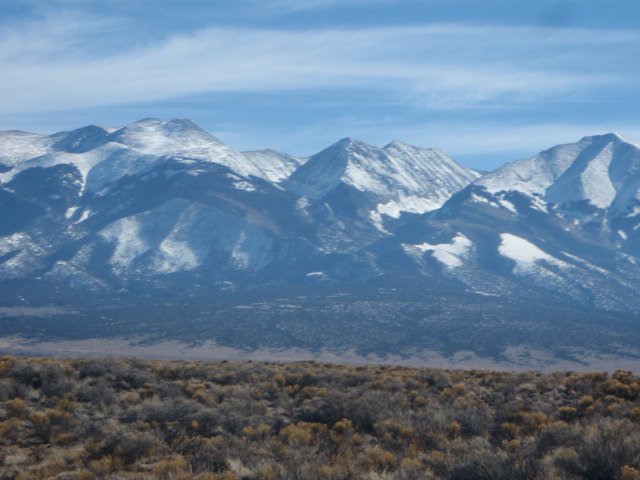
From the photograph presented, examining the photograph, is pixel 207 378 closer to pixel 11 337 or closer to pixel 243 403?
pixel 243 403

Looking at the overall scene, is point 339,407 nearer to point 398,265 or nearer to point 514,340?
point 514,340

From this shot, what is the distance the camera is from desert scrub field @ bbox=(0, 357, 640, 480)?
15.7 metres

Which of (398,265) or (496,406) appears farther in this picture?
(398,265)

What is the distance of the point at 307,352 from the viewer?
113 metres

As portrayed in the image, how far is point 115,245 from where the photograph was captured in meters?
200

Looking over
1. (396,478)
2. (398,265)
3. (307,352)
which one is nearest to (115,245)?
(398,265)

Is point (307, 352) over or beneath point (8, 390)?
beneath

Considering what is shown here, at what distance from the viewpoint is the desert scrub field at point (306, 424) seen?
616 inches

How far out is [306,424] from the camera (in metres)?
20.2

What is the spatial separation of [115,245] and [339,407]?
18519cm

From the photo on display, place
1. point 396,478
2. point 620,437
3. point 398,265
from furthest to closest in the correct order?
point 398,265, point 620,437, point 396,478

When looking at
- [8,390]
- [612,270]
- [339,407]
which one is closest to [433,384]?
[339,407]

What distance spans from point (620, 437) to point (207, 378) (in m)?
14.0

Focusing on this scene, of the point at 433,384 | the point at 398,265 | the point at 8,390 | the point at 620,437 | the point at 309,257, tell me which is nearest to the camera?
the point at 620,437
